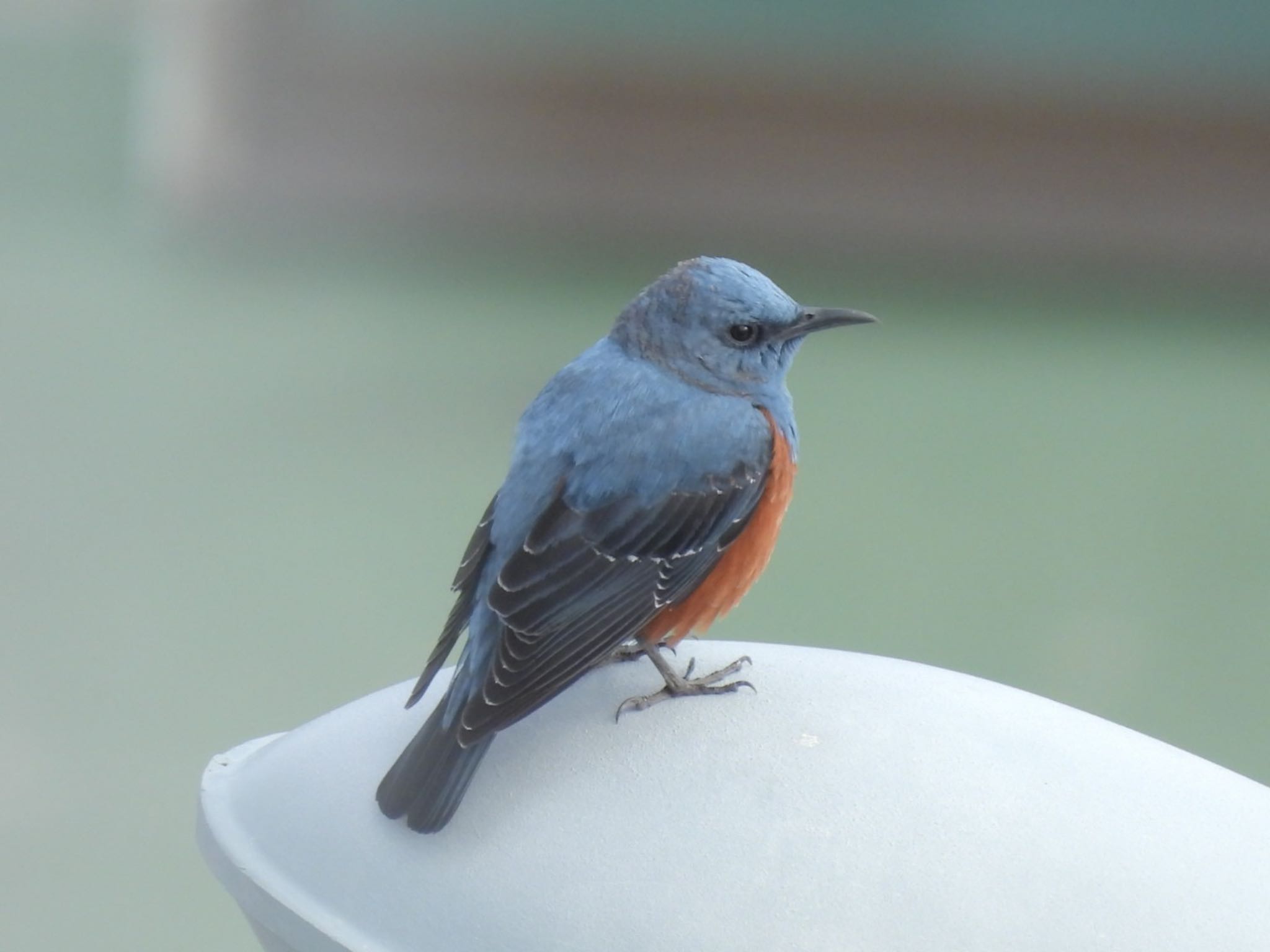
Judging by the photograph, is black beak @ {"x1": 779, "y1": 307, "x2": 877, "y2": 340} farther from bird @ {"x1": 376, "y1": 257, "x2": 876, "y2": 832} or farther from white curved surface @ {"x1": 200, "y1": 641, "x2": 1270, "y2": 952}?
white curved surface @ {"x1": 200, "y1": 641, "x2": 1270, "y2": 952}

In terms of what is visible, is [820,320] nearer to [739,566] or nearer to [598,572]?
[739,566]

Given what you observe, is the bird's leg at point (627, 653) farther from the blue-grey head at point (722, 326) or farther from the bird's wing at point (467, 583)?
the blue-grey head at point (722, 326)

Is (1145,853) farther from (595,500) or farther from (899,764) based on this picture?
(595,500)

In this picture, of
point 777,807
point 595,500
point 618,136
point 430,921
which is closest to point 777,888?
point 777,807

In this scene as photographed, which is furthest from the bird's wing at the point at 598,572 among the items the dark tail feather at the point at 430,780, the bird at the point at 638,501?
the dark tail feather at the point at 430,780

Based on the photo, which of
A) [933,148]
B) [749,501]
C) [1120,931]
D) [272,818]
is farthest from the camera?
[933,148]

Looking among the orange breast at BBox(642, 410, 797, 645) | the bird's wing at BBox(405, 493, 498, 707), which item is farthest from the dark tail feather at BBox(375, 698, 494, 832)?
the orange breast at BBox(642, 410, 797, 645)
